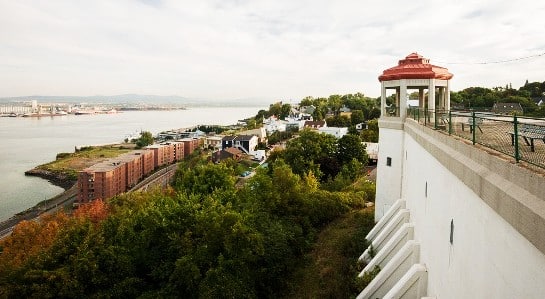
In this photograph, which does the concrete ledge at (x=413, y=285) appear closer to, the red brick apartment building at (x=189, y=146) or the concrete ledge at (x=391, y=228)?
the concrete ledge at (x=391, y=228)

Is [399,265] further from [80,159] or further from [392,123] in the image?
[80,159]

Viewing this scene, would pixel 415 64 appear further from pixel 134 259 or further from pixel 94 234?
pixel 94 234

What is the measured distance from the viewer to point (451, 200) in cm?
583

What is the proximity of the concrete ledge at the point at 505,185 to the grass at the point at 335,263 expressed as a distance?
6559 mm

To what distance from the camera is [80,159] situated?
73.2 metres

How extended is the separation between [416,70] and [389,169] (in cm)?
325

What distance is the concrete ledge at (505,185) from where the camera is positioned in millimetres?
2945

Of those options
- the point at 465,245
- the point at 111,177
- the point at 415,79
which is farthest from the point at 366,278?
the point at 111,177

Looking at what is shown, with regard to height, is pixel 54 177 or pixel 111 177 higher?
pixel 111 177

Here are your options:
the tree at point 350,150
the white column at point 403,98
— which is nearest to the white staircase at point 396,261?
the white column at point 403,98

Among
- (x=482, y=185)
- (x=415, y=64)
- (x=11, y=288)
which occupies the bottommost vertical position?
(x=11, y=288)

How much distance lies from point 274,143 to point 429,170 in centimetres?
6245

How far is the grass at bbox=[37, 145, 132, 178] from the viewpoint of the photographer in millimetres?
64794

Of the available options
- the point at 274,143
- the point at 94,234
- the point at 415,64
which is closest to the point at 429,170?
the point at 415,64
